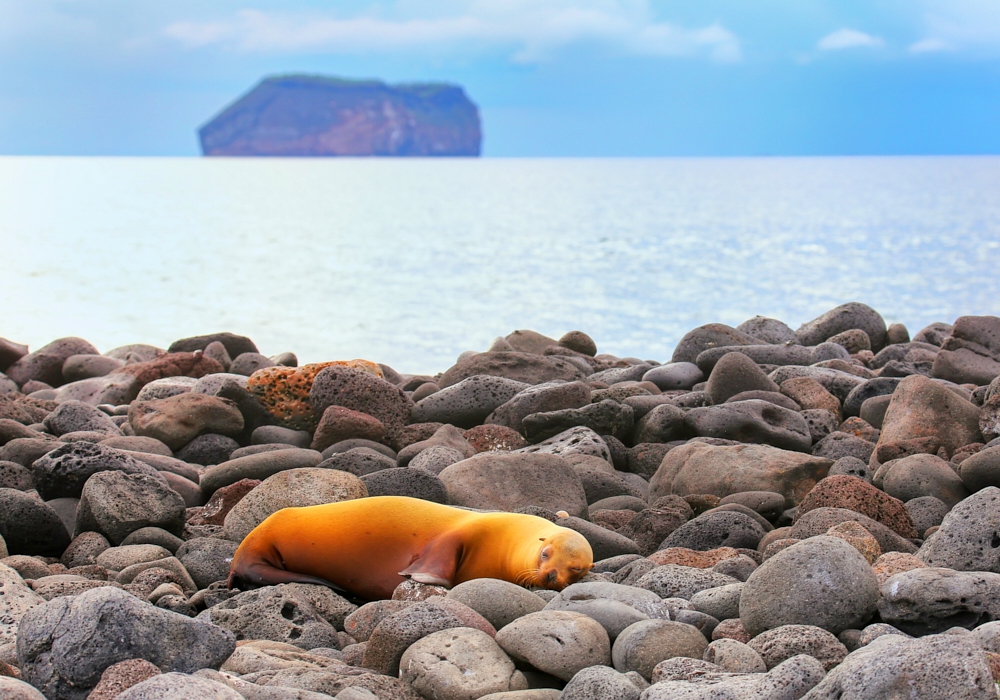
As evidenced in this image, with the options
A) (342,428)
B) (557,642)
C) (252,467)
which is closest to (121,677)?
(557,642)

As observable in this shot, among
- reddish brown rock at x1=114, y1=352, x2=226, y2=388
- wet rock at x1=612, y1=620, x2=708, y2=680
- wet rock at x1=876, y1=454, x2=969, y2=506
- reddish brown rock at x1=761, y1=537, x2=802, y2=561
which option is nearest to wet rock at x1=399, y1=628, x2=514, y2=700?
wet rock at x1=612, y1=620, x2=708, y2=680

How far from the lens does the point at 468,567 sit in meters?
3.92

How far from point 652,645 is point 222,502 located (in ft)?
9.70

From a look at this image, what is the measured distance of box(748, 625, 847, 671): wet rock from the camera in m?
3.04

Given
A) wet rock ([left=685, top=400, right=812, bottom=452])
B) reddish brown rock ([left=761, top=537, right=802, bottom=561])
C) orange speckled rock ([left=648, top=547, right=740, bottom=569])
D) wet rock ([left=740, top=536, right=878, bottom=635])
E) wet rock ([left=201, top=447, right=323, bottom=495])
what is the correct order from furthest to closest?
wet rock ([left=685, top=400, right=812, bottom=452]), wet rock ([left=201, top=447, right=323, bottom=495]), orange speckled rock ([left=648, top=547, right=740, bottom=569]), reddish brown rock ([left=761, top=537, right=802, bottom=561]), wet rock ([left=740, top=536, right=878, bottom=635])

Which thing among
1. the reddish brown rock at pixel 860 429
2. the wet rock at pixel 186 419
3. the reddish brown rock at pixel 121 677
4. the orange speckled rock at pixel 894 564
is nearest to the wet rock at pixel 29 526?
the wet rock at pixel 186 419

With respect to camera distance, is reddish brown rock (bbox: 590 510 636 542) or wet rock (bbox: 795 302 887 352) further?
wet rock (bbox: 795 302 887 352)

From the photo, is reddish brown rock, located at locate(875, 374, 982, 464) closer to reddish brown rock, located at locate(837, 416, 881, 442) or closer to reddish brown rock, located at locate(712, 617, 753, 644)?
reddish brown rock, located at locate(837, 416, 881, 442)

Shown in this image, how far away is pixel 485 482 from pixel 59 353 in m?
6.51

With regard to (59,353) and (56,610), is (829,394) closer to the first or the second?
(56,610)

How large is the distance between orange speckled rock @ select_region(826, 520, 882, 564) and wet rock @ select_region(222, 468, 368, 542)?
2094 mm

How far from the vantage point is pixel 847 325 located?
10.6 meters

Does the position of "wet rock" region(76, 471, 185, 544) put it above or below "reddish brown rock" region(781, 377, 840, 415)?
below

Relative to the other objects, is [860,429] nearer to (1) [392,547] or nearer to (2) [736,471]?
(2) [736,471]
